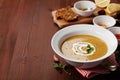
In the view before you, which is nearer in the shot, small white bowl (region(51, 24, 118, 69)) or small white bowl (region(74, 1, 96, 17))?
small white bowl (region(51, 24, 118, 69))

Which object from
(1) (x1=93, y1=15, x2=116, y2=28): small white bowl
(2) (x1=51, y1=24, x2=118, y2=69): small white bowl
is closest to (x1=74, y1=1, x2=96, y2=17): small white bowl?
(1) (x1=93, y1=15, x2=116, y2=28): small white bowl

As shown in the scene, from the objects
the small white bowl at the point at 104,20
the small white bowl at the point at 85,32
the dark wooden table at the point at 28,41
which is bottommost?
the dark wooden table at the point at 28,41

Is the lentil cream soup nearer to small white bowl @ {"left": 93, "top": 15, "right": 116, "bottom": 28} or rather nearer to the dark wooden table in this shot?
the dark wooden table

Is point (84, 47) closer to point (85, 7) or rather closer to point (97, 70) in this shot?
point (97, 70)

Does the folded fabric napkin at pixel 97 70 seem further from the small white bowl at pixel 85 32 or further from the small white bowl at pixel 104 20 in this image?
the small white bowl at pixel 104 20

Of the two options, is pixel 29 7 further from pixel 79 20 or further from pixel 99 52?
pixel 99 52

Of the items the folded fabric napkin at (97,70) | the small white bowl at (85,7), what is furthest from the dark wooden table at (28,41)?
the small white bowl at (85,7)
